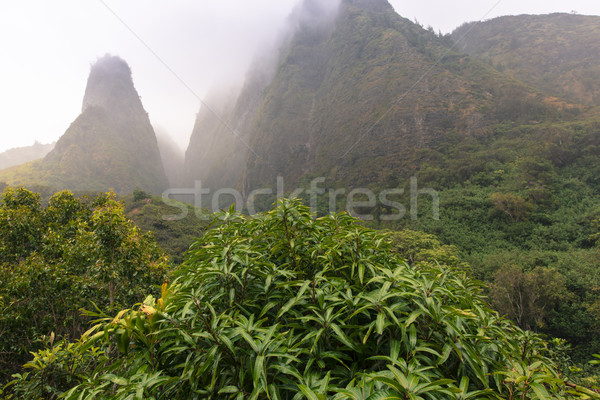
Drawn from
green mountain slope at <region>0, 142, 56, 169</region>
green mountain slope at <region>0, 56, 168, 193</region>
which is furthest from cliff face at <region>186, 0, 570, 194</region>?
green mountain slope at <region>0, 142, 56, 169</region>

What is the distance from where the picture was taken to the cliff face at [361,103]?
33969 millimetres

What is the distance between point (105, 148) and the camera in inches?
2719

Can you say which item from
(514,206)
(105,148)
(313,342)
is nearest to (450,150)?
(514,206)

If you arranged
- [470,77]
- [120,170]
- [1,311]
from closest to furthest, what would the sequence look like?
[1,311]
[470,77]
[120,170]

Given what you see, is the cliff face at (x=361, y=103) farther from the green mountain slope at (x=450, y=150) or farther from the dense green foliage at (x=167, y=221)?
the dense green foliage at (x=167, y=221)

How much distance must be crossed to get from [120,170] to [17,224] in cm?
7391

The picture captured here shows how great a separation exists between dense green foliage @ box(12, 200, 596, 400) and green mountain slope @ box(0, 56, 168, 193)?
227 feet

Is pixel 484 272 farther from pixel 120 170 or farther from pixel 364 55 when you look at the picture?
pixel 120 170

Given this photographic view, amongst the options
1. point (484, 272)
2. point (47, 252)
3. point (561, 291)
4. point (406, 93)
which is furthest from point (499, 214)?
point (406, 93)

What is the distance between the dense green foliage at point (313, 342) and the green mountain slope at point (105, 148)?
6928 centimetres

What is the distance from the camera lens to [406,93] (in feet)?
133

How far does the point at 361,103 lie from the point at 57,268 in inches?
1901

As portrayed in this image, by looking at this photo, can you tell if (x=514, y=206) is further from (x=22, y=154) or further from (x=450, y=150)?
(x=22, y=154)

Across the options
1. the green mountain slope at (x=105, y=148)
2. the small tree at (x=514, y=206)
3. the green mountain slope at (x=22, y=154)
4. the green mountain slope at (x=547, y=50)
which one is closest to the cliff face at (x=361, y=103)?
the green mountain slope at (x=547, y=50)
